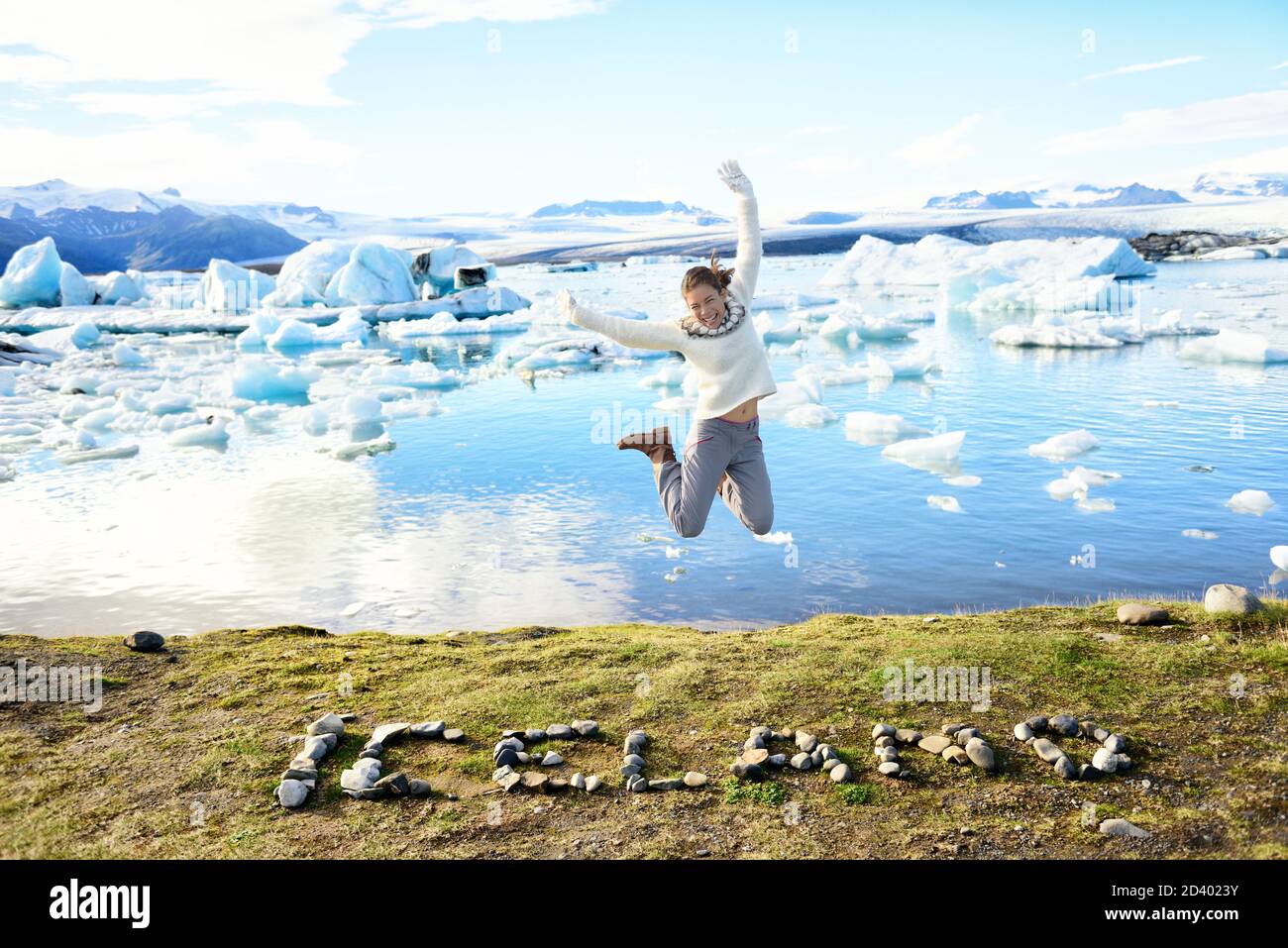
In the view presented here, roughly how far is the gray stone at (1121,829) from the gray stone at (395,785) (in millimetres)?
3878

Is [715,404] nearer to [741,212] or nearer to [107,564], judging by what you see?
[741,212]

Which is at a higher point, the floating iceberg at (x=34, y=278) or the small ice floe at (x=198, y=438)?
the floating iceberg at (x=34, y=278)

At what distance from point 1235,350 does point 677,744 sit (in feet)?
99.6

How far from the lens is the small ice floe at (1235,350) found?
96.9ft

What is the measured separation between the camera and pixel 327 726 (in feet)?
21.9

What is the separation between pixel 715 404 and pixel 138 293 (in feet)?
224

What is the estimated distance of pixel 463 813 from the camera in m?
5.55

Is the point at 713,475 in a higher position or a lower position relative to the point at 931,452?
higher

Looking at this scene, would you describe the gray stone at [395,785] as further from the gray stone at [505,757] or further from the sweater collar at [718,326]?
the sweater collar at [718,326]

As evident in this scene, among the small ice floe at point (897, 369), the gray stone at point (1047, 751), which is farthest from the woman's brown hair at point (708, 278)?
the small ice floe at point (897, 369)

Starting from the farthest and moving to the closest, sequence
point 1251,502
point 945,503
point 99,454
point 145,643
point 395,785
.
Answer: point 99,454, point 945,503, point 1251,502, point 145,643, point 395,785

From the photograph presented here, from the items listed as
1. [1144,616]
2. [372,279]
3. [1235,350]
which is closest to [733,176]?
[1144,616]

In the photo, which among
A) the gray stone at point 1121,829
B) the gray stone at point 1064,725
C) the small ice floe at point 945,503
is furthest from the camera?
the small ice floe at point 945,503

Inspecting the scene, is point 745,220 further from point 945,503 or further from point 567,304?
point 945,503
